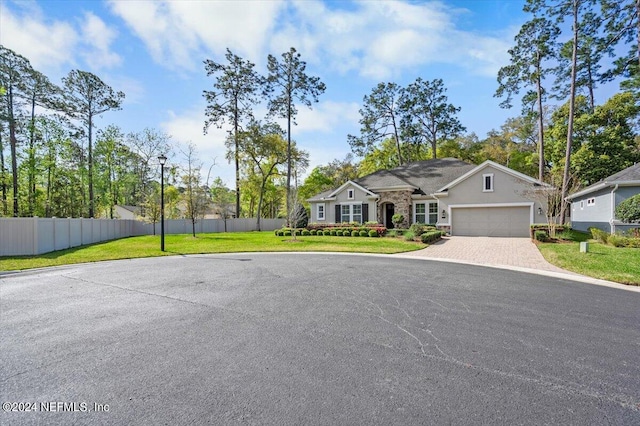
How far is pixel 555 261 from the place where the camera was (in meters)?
10.0

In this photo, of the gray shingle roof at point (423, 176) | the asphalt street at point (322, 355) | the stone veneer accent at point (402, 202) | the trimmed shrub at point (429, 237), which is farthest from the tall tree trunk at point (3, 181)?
the trimmed shrub at point (429, 237)

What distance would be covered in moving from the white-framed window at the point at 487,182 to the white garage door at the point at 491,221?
1269 mm

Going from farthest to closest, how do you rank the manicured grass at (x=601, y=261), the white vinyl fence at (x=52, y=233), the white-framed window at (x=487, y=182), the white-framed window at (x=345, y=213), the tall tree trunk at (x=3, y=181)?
1. the white-framed window at (x=345, y=213)
2. the tall tree trunk at (x=3, y=181)
3. the white-framed window at (x=487, y=182)
4. the white vinyl fence at (x=52, y=233)
5. the manicured grass at (x=601, y=261)


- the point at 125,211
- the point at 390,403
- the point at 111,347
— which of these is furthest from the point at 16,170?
the point at 390,403

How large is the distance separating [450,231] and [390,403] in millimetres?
19901

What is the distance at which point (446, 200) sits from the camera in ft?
68.3

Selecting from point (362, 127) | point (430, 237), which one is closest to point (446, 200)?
point (430, 237)

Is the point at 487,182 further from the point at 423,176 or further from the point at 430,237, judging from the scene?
the point at 430,237

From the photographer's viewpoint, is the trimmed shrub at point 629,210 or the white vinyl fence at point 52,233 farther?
the white vinyl fence at point 52,233

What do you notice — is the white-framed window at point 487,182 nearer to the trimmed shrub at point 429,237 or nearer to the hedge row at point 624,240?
the trimmed shrub at point 429,237

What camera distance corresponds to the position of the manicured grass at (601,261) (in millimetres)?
7844

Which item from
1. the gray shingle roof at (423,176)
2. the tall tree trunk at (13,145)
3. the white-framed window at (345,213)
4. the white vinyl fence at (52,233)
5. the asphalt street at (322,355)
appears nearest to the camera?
the asphalt street at (322,355)

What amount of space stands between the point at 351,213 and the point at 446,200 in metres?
7.36

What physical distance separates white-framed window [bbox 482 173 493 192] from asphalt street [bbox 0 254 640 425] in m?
14.1
